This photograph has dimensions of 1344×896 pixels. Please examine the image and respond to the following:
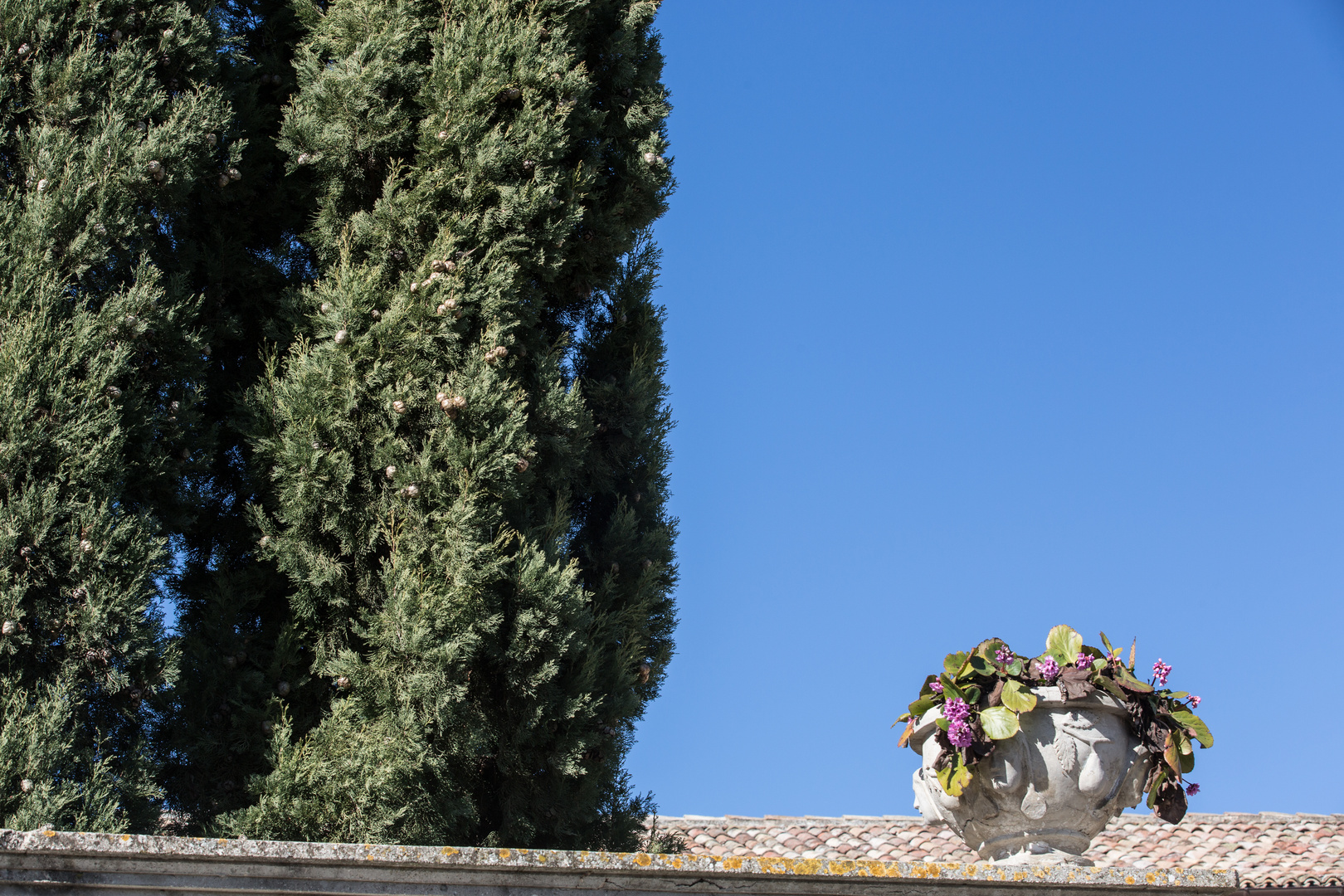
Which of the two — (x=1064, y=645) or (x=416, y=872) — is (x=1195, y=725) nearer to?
(x=1064, y=645)

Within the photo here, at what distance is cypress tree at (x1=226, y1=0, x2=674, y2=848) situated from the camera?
19.4ft

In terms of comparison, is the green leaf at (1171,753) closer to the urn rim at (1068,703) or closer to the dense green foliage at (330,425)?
the urn rim at (1068,703)

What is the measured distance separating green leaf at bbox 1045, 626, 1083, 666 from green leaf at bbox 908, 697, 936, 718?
578mm

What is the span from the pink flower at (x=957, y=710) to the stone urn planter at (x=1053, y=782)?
127mm

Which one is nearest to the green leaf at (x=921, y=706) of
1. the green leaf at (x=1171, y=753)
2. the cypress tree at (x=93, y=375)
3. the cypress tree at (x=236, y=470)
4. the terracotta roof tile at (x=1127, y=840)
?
the green leaf at (x=1171, y=753)

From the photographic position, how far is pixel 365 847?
3.35 metres

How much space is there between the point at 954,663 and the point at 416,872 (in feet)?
8.60

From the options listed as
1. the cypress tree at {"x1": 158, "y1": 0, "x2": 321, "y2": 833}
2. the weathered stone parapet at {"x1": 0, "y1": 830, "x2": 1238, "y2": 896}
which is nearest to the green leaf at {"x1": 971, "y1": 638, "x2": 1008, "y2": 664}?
the weathered stone parapet at {"x1": 0, "y1": 830, "x2": 1238, "y2": 896}

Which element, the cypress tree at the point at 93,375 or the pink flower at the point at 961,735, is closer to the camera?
the pink flower at the point at 961,735

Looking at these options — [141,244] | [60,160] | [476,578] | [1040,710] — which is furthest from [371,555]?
[1040,710]

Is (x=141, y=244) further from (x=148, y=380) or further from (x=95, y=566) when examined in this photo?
(x=95, y=566)

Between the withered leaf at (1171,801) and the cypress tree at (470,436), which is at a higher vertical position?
the cypress tree at (470,436)

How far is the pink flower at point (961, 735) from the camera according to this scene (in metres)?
4.65

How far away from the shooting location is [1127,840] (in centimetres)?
1157
